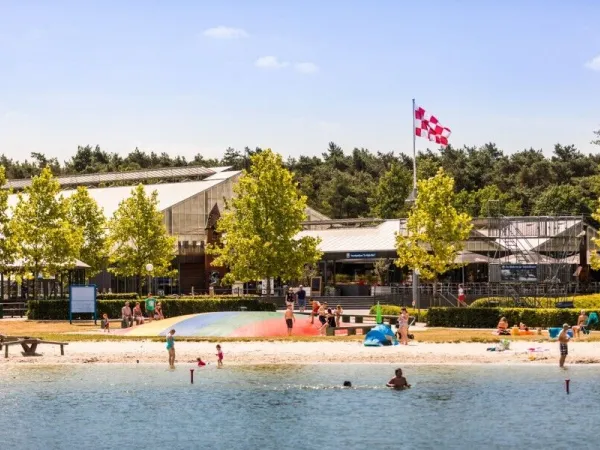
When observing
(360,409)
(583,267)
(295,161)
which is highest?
(295,161)

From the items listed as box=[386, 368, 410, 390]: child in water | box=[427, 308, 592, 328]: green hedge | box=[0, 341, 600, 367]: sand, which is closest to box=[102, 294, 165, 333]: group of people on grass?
box=[0, 341, 600, 367]: sand

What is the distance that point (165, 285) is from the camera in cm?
10406

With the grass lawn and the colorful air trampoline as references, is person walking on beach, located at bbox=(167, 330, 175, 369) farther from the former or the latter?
the colorful air trampoline

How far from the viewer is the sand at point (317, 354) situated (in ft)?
176

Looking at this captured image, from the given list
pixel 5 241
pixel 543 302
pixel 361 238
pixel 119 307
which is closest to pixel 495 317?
pixel 543 302

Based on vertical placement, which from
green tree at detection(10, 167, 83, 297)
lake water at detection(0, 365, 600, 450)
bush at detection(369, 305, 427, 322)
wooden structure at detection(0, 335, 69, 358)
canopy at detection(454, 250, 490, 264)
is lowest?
lake water at detection(0, 365, 600, 450)

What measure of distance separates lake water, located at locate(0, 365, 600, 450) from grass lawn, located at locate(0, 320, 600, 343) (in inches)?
304

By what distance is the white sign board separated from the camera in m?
73.8

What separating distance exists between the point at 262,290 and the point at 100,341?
34858 mm

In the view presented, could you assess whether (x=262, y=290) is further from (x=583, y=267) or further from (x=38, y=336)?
(x=38, y=336)

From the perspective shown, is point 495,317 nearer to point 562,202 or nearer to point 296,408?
point 296,408

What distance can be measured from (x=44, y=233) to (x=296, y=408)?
42.7 m

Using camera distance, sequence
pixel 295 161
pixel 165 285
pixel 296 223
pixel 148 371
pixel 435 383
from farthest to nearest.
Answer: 1. pixel 295 161
2. pixel 165 285
3. pixel 296 223
4. pixel 148 371
5. pixel 435 383

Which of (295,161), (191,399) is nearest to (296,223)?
(191,399)
